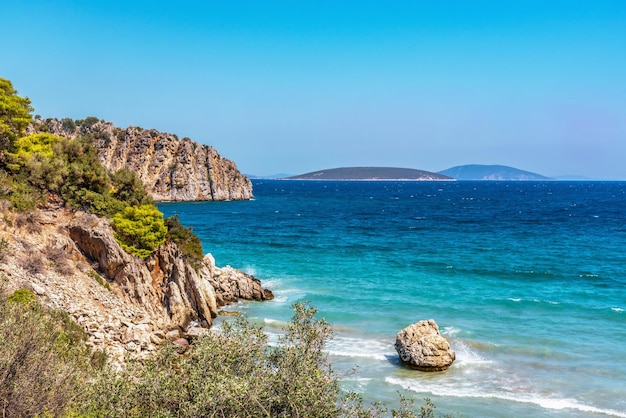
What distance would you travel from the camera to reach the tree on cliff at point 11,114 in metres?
27.9

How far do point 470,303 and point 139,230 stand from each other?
22.5m

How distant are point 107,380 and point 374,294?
26.6 m

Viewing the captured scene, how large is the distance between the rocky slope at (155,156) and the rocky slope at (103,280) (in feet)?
325

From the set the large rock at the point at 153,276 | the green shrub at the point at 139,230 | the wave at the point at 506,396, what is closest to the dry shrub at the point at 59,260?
the large rock at the point at 153,276

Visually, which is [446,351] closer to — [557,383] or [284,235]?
[557,383]

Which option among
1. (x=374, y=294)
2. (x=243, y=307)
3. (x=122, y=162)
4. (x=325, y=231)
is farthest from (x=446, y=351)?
(x=122, y=162)

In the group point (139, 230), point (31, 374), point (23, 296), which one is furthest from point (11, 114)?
point (31, 374)

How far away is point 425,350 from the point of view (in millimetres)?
22359

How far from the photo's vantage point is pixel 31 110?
31.4m

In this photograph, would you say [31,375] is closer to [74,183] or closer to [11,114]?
[74,183]

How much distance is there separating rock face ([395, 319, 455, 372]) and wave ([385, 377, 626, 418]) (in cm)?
144

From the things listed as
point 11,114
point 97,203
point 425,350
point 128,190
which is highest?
point 11,114

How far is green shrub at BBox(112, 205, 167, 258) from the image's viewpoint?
26.2m

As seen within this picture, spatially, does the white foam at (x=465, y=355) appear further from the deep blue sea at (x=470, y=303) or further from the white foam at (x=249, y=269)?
the white foam at (x=249, y=269)
